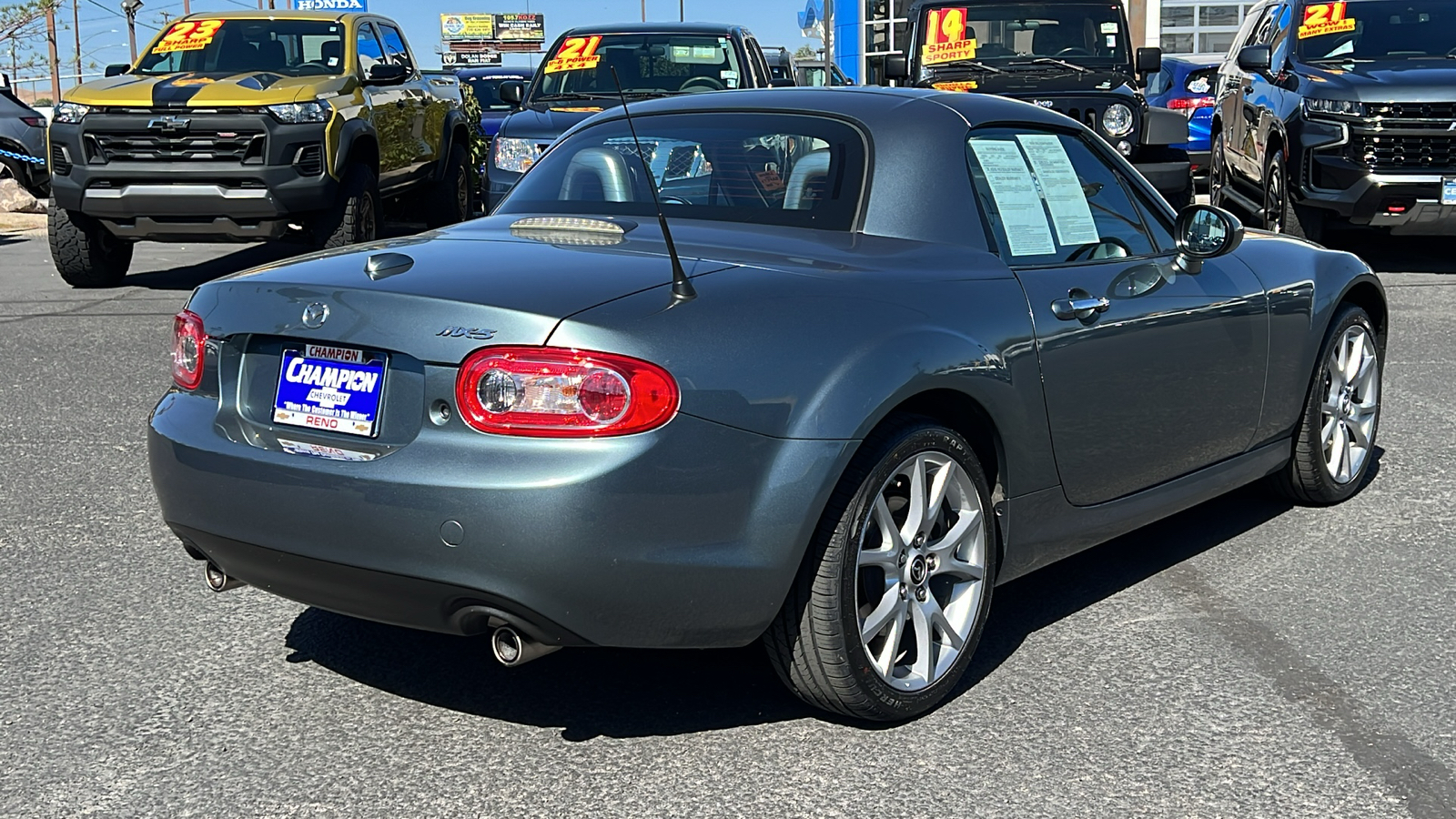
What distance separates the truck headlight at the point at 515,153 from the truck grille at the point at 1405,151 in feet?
18.6

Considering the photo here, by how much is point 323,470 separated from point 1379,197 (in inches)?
384

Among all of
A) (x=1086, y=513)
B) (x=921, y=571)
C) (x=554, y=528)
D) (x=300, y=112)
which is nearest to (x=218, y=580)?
(x=554, y=528)

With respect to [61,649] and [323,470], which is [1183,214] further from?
[61,649]

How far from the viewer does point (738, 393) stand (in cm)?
322

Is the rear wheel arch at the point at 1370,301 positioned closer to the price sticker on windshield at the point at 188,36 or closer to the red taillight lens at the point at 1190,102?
the price sticker on windshield at the point at 188,36

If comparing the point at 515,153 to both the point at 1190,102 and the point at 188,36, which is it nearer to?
the point at 188,36

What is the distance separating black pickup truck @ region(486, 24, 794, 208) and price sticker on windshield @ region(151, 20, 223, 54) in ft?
7.45

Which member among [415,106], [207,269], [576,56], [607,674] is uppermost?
[576,56]

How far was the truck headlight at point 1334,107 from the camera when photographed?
11.3m

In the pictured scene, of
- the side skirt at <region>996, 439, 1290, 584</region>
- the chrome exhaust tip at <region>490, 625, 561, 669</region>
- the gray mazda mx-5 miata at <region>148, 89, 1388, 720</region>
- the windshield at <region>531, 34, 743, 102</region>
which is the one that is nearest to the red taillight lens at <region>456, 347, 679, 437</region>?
the gray mazda mx-5 miata at <region>148, 89, 1388, 720</region>

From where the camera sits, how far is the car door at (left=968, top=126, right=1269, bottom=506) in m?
4.08

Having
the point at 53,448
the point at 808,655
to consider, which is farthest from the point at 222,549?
the point at 53,448

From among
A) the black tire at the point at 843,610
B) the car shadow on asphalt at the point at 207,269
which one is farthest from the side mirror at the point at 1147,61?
the black tire at the point at 843,610

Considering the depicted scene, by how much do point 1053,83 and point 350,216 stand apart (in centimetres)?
556
